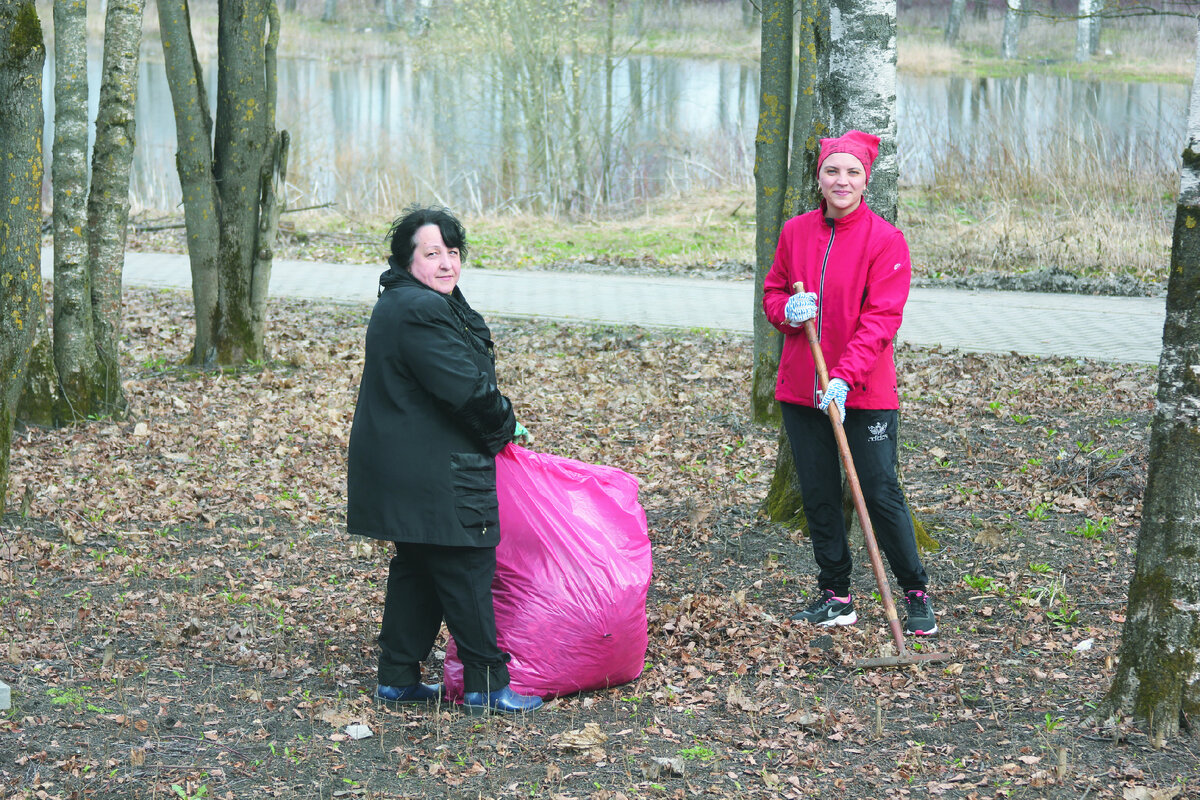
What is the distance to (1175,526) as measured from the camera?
3.31 m

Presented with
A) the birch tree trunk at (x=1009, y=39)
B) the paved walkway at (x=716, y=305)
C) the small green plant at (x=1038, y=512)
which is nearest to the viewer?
the small green plant at (x=1038, y=512)

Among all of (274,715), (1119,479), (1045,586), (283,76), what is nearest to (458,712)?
(274,715)

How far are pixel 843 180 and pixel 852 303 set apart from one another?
431mm

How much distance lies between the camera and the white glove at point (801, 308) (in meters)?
4.14

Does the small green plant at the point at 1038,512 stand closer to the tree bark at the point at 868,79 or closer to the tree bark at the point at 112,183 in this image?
the tree bark at the point at 868,79

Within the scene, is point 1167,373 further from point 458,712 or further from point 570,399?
point 570,399

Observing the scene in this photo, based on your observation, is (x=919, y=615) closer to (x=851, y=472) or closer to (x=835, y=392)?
(x=851, y=472)

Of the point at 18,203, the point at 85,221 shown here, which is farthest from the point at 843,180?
the point at 85,221

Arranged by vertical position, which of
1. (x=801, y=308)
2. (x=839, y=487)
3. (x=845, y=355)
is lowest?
(x=839, y=487)

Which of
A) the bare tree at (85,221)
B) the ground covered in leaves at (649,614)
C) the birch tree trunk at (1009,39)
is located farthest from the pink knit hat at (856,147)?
the birch tree trunk at (1009,39)

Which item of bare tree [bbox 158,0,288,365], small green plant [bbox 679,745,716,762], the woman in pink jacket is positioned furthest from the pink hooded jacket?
bare tree [bbox 158,0,288,365]

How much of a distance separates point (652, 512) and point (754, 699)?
6.94 feet

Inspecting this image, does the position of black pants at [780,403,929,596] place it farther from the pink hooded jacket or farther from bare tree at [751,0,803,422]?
bare tree at [751,0,803,422]

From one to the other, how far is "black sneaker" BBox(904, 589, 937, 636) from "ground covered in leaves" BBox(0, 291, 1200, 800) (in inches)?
2.9
